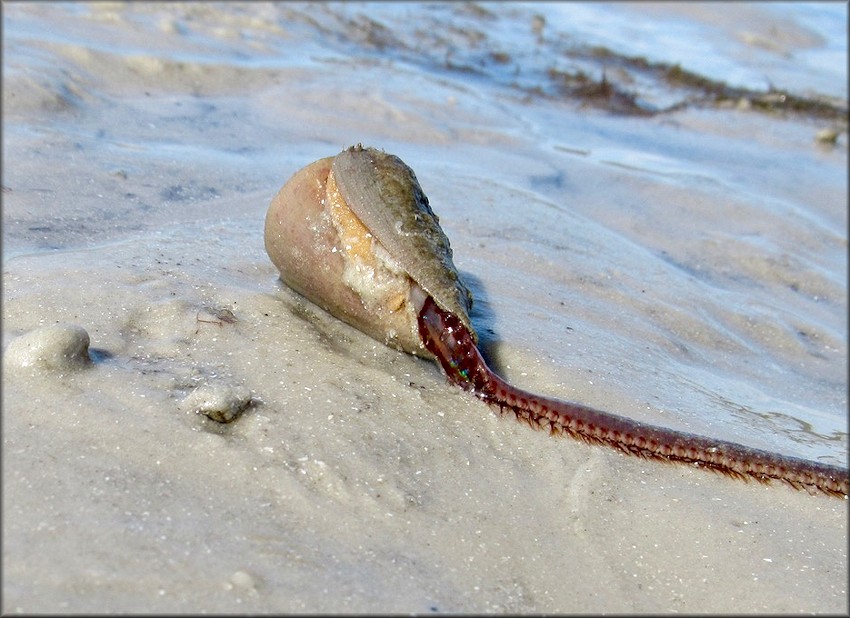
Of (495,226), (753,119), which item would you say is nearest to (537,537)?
(495,226)

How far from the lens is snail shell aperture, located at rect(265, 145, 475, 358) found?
2852 millimetres

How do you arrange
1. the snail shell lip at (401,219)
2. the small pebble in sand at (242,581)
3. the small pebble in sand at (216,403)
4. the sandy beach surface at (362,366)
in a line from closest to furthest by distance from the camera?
1. the small pebble in sand at (242,581)
2. the sandy beach surface at (362,366)
3. the small pebble in sand at (216,403)
4. the snail shell lip at (401,219)

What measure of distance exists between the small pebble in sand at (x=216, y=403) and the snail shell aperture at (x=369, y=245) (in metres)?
0.70

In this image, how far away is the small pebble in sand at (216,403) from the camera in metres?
2.31

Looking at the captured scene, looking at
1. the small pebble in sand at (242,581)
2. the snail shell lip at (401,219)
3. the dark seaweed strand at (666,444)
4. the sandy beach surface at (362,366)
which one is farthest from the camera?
the snail shell lip at (401,219)

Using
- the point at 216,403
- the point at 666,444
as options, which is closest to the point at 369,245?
the point at 216,403

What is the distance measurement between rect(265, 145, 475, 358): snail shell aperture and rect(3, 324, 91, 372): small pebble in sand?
92cm

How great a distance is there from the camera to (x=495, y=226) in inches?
185

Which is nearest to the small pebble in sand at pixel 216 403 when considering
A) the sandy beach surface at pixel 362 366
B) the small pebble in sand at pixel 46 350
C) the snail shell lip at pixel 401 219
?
the sandy beach surface at pixel 362 366

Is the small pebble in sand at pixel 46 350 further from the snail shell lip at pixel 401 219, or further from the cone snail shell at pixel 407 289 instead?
the snail shell lip at pixel 401 219

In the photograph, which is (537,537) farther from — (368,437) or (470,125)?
(470,125)

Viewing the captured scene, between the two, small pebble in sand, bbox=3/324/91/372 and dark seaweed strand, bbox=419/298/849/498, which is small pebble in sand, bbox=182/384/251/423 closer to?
small pebble in sand, bbox=3/324/91/372

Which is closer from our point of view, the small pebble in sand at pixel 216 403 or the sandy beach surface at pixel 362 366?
the sandy beach surface at pixel 362 366

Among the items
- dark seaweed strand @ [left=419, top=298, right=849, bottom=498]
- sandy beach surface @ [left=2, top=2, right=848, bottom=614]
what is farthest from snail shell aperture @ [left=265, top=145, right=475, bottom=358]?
dark seaweed strand @ [left=419, top=298, right=849, bottom=498]
